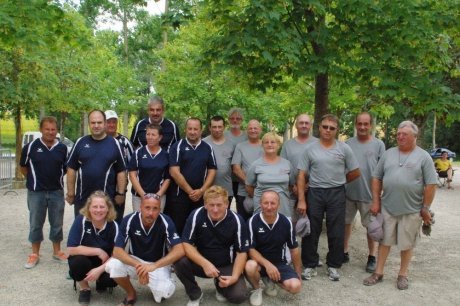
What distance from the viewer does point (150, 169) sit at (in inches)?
227

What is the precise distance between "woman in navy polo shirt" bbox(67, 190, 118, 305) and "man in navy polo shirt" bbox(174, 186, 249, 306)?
807 millimetres

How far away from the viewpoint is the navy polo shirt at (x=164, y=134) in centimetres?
630

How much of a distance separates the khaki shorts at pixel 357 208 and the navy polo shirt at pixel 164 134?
2538 millimetres

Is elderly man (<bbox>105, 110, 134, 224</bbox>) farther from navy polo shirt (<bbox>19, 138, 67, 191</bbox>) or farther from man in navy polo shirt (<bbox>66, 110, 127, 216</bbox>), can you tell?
navy polo shirt (<bbox>19, 138, 67, 191</bbox>)

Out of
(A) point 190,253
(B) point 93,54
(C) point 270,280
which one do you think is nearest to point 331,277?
(C) point 270,280

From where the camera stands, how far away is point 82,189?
18.8 ft

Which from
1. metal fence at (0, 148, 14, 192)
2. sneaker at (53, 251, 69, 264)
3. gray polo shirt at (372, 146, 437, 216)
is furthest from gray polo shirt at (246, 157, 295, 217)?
metal fence at (0, 148, 14, 192)

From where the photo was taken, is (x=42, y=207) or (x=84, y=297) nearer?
(x=84, y=297)

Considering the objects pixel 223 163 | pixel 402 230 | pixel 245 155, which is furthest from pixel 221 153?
pixel 402 230

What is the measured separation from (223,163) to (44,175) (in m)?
2.37

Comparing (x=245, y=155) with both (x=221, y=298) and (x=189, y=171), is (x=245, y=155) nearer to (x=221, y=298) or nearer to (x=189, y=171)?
(x=189, y=171)

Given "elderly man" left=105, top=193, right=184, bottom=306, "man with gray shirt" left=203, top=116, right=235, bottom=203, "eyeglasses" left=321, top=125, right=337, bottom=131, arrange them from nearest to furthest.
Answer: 1. "elderly man" left=105, top=193, right=184, bottom=306
2. "eyeglasses" left=321, top=125, right=337, bottom=131
3. "man with gray shirt" left=203, top=116, right=235, bottom=203

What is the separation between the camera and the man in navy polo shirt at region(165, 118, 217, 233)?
19.0ft

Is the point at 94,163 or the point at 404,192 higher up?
the point at 94,163
